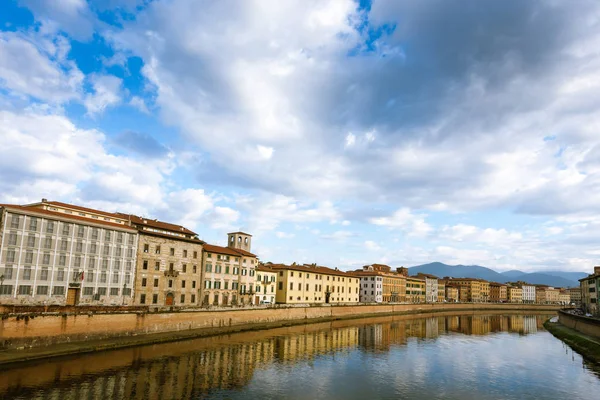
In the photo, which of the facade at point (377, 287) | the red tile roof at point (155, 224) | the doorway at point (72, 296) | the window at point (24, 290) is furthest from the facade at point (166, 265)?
the facade at point (377, 287)

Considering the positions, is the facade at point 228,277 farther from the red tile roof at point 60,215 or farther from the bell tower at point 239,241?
the red tile roof at point 60,215

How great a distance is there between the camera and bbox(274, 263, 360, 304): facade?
105500mm

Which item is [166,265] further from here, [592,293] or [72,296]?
[592,293]

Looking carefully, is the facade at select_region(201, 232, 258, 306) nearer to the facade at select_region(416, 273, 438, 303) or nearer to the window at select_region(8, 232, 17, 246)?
Answer: the window at select_region(8, 232, 17, 246)

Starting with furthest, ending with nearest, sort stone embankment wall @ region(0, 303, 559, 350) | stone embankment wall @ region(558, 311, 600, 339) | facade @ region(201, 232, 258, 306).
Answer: facade @ region(201, 232, 258, 306)
stone embankment wall @ region(558, 311, 600, 339)
stone embankment wall @ region(0, 303, 559, 350)

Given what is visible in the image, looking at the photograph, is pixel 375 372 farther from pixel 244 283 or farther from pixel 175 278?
pixel 244 283

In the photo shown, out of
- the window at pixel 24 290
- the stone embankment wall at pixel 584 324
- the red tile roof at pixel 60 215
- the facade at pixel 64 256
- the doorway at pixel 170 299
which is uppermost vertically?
the red tile roof at pixel 60 215

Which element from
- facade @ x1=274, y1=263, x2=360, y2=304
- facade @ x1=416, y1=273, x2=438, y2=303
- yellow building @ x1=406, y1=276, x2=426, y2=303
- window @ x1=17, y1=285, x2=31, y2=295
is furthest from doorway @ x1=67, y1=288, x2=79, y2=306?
facade @ x1=416, y1=273, x2=438, y2=303

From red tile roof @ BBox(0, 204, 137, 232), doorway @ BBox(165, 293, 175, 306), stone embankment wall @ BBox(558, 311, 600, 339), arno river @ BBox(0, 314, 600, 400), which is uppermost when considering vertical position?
red tile roof @ BBox(0, 204, 137, 232)

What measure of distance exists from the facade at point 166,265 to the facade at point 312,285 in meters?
30.5

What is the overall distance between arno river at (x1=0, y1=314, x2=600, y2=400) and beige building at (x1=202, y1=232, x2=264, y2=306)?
17049mm

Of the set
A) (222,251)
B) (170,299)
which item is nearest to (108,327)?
(170,299)

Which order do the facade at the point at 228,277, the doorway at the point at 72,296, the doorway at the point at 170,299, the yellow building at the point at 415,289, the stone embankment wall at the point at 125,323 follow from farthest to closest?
1. the yellow building at the point at 415,289
2. the facade at the point at 228,277
3. the doorway at the point at 170,299
4. the doorway at the point at 72,296
5. the stone embankment wall at the point at 125,323

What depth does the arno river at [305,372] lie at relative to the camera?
35.6 meters
